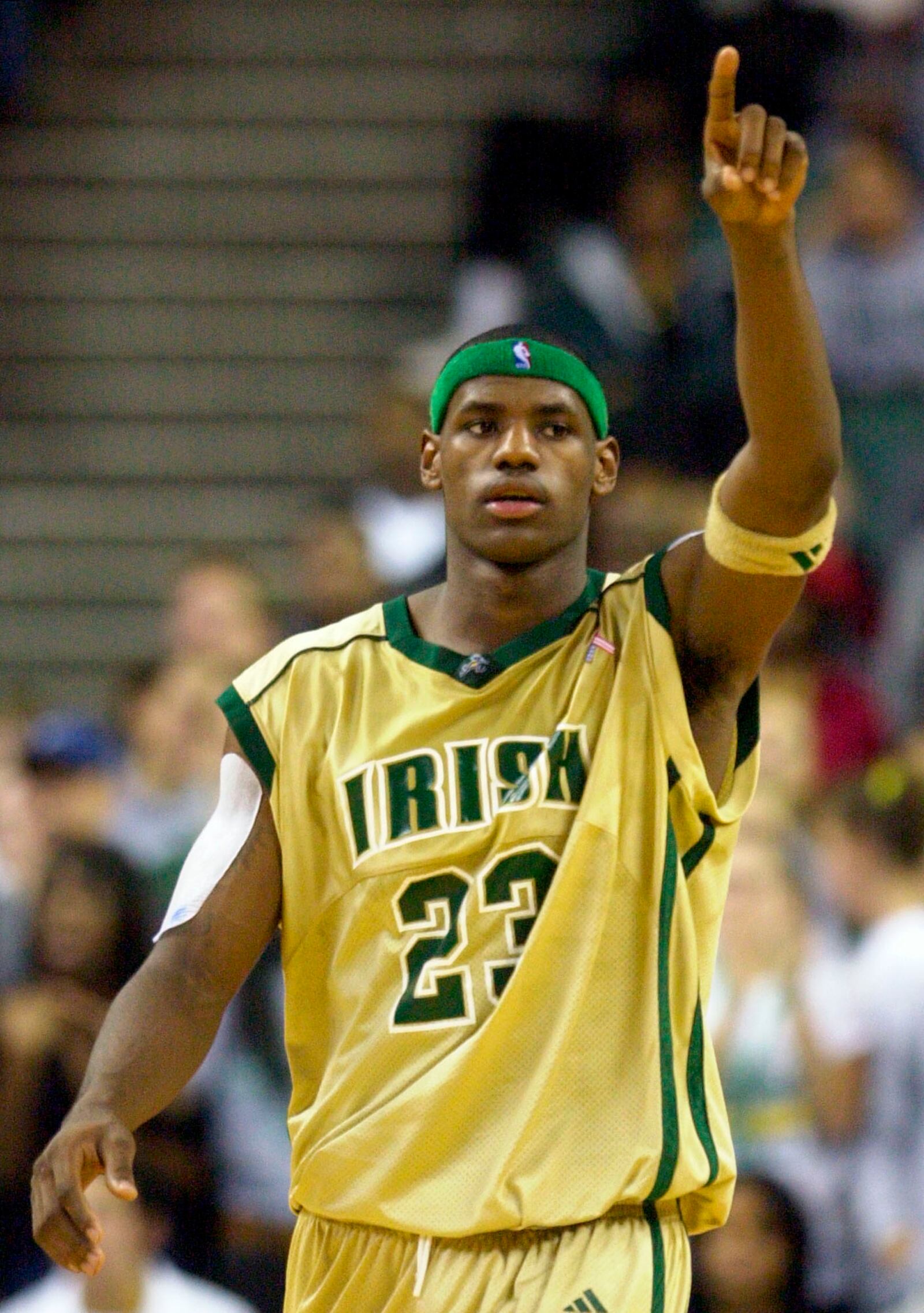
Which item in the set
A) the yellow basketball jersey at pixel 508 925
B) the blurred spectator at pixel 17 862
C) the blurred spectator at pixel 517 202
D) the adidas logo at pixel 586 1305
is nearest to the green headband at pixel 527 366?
the yellow basketball jersey at pixel 508 925

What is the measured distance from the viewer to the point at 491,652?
13.5 feet

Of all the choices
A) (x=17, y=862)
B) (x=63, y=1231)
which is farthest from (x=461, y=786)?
(x=17, y=862)

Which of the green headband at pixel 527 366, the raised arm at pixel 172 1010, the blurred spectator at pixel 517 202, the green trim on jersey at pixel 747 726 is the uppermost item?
the blurred spectator at pixel 517 202

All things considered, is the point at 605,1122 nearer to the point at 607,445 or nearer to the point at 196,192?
the point at 607,445

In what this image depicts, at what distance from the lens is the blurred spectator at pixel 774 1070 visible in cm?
666

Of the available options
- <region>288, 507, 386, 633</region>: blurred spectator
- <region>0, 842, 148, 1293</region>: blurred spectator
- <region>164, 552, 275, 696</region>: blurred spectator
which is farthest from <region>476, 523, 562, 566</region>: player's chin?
<region>164, 552, 275, 696</region>: blurred spectator

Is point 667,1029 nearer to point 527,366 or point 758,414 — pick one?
point 758,414

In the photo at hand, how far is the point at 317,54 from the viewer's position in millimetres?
11523

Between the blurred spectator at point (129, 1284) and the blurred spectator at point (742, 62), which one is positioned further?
the blurred spectator at point (742, 62)

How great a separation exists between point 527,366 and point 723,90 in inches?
27.7

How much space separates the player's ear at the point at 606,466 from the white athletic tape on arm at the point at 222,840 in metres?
0.77

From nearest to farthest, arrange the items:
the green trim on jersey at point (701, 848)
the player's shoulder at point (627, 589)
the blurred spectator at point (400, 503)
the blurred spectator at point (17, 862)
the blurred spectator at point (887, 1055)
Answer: the green trim on jersey at point (701, 848) < the player's shoulder at point (627, 589) < the blurred spectator at point (887, 1055) < the blurred spectator at point (17, 862) < the blurred spectator at point (400, 503)

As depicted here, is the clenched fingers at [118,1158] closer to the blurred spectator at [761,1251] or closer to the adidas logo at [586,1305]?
the adidas logo at [586,1305]

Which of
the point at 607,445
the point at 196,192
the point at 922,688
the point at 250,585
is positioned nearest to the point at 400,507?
the point at 250,585
